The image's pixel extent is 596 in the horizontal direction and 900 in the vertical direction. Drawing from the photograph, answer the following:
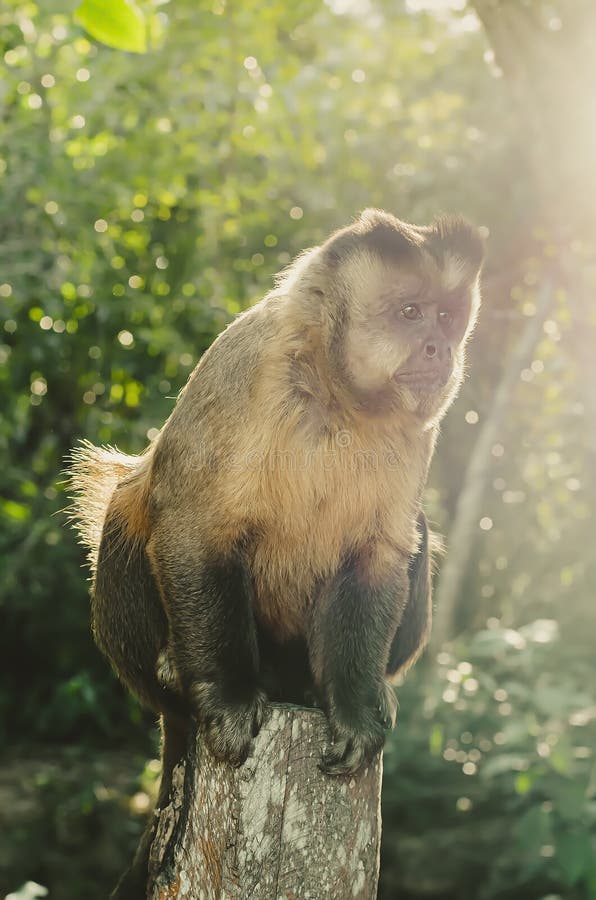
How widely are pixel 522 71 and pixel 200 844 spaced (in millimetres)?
4141

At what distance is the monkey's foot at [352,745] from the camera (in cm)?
253

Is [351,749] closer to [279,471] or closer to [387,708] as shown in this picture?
[387,708]

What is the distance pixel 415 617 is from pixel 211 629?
3.07ft

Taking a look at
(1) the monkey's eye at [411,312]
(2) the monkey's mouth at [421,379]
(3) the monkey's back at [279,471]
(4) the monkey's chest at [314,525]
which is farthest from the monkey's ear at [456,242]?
(4) the monkey's chest at [314,525]

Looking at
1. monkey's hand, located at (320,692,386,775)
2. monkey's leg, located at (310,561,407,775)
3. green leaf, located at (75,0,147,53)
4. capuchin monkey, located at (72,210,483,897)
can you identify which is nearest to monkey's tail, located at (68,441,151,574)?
capuchin monkey, located at (72,210,483,897)

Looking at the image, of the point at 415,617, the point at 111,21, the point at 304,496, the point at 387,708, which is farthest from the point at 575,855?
the point at 111,21

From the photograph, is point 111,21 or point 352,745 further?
point 352,745

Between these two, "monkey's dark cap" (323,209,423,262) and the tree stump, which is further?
"monkey's dark cap" (323,209,423,262)

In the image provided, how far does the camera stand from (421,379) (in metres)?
2.87

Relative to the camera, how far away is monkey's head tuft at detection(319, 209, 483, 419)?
2.86m

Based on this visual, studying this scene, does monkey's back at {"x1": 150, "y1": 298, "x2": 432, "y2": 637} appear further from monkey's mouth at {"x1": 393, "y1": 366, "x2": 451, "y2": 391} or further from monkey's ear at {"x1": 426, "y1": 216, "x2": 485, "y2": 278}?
monkey's ear at {"x1": 426, "y1": 216, "x2": 485, "y2": 278}

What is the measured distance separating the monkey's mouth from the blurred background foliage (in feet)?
7.80

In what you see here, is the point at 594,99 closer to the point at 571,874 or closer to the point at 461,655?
the point at 461,655

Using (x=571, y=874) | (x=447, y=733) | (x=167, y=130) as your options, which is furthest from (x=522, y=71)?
(x=571, y=874)
